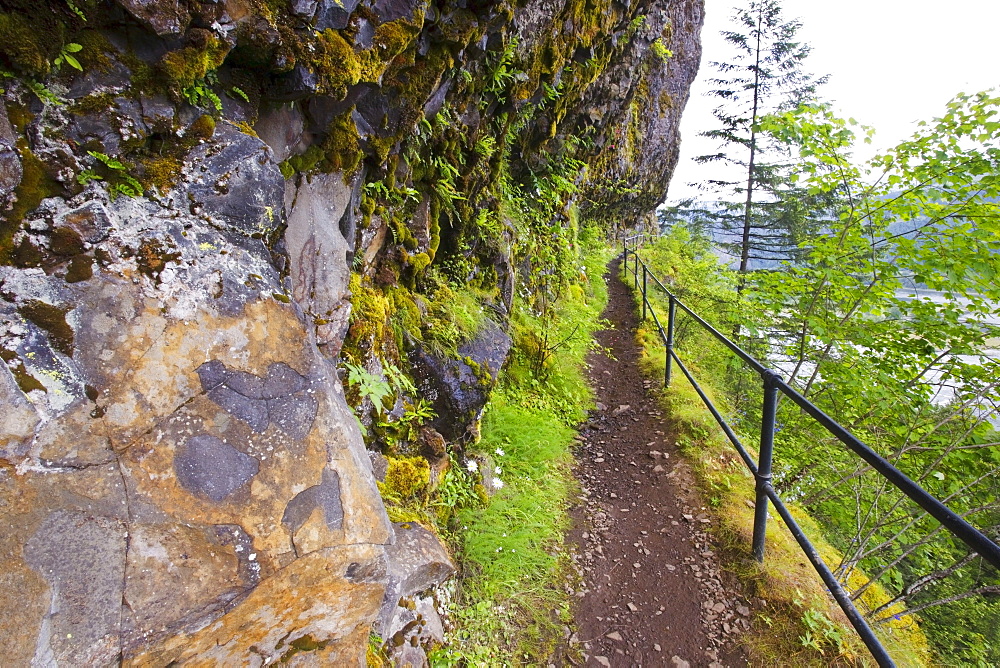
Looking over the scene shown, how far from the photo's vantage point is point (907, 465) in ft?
16.0

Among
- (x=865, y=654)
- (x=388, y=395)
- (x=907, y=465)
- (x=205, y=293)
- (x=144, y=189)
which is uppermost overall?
(x=144, y=189)

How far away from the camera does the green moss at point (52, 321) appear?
1448mm

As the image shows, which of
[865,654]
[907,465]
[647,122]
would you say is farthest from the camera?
[647,122]

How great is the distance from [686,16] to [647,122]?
15.0ft

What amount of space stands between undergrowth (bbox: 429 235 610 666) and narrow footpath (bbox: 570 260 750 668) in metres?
0.20

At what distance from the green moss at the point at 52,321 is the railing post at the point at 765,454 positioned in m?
3.22

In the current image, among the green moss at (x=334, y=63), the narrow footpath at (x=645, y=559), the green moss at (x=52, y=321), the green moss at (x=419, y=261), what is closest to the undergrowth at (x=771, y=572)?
the narrow footpath at (x=645, y=559)

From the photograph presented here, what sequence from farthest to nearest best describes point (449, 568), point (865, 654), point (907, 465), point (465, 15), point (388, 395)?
point (907, 465), point (465, 15), point (388, 395), point (449, 568), point (865, 654)

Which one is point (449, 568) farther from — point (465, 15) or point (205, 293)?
point (465, 15)

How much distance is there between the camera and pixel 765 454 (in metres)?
2.77

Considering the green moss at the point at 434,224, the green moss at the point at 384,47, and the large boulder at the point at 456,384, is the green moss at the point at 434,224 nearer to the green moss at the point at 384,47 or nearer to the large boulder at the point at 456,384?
the large boulder at the point at 456,384

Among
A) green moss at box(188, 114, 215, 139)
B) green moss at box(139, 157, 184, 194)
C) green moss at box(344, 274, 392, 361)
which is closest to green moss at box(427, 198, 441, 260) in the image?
green moss at box(344, 274, 392, 361)

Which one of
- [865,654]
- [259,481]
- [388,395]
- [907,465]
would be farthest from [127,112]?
[907,465]

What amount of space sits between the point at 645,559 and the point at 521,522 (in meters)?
1.02
